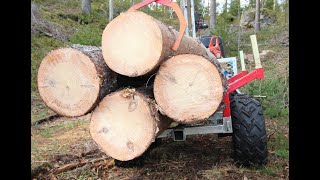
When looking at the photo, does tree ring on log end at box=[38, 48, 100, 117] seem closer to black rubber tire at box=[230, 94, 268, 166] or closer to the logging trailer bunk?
the logging trailer bunk

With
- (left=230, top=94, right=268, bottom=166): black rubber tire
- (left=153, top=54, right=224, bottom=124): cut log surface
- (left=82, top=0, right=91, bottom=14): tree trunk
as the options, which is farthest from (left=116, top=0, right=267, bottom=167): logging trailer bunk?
(left=82, top=0, right=91, bottom=14): tree trunk

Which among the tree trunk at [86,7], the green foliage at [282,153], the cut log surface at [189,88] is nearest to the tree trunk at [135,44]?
the cut log surface at [189,88]

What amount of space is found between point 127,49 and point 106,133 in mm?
856

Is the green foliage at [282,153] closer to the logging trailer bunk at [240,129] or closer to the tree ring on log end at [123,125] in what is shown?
the logging trailer bunk at [240,129]

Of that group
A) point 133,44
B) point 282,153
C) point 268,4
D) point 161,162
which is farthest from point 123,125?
point 268,4

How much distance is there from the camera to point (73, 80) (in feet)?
11.4

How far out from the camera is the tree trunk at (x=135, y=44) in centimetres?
329

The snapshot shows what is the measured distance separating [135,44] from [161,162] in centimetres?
201

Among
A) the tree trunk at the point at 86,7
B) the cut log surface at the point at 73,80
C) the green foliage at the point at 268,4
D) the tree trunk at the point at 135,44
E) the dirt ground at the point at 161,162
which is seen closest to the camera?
the tree trunk at the point at 135,44

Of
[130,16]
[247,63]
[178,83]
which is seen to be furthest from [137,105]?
[247,63]

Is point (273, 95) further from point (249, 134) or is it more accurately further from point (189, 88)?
point (189, 88)

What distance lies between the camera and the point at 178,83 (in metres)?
3.34

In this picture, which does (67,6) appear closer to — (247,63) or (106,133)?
(247,63)

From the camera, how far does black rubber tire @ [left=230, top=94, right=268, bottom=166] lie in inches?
164
